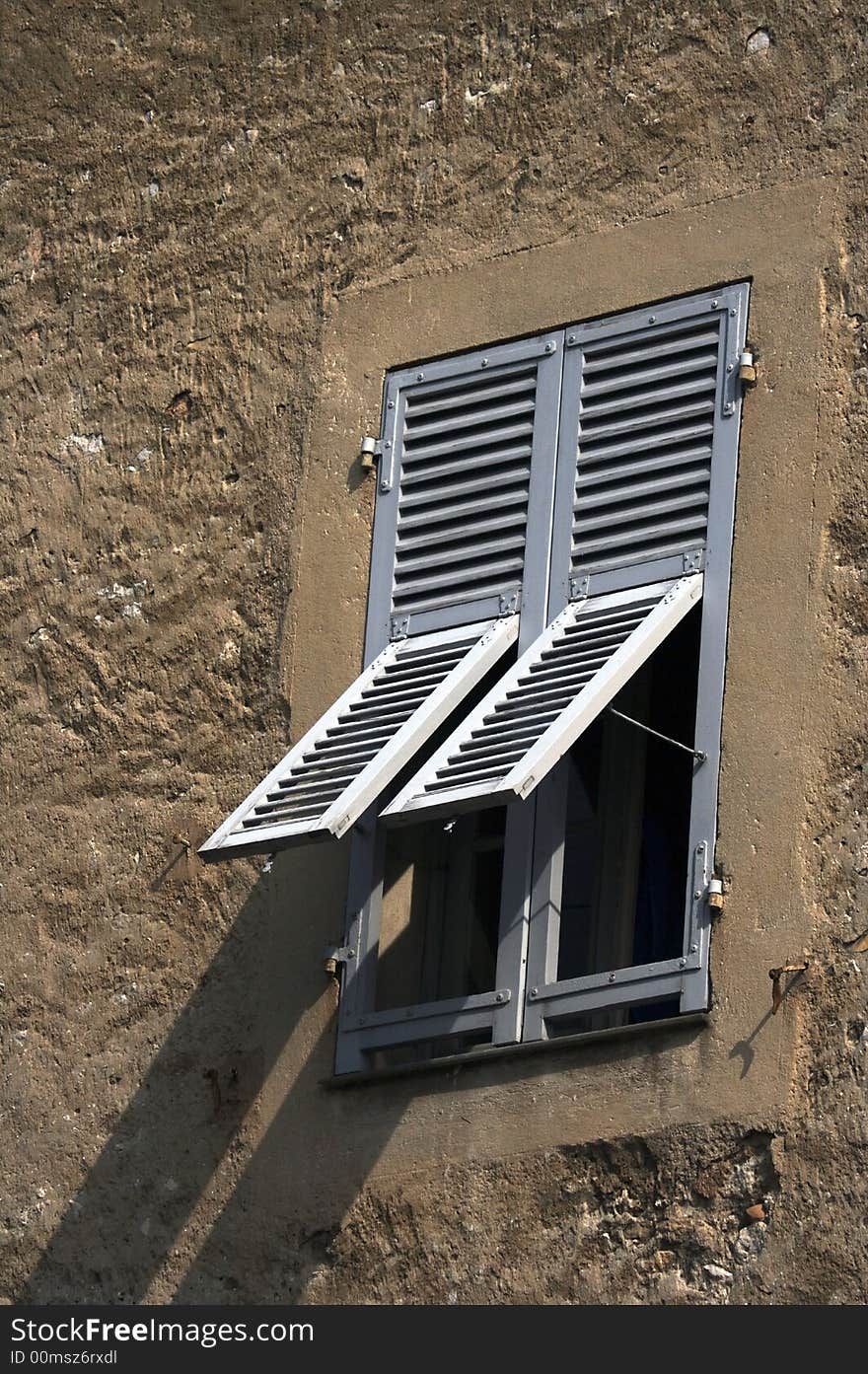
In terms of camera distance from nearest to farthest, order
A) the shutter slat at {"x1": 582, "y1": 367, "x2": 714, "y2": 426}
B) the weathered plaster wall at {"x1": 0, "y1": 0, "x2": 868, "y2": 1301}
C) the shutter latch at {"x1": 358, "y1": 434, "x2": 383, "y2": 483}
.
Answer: the weathered plaster wall at {"x1": 0, "y1": 0, "x2": 868, "y2": 1301} < the shutter slat at {"x1": 582, "y1": 367, "x2": 714, "y2": 426} < the shutter latch at {"x1": 358, "y1": 434, "x2": 383, "y2": 483}

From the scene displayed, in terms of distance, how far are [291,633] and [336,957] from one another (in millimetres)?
939

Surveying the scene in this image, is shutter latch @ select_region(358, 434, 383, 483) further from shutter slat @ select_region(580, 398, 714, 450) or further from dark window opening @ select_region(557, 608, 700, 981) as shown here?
dark window opening @ select_region(557, 608, 700, 981)

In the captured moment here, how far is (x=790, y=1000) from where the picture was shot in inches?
254

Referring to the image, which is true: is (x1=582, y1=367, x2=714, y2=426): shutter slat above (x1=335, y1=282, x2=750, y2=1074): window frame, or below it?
above

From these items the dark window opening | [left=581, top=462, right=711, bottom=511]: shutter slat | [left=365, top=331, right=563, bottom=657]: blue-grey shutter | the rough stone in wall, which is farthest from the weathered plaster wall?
the dark window opening

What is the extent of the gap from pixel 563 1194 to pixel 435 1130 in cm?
38

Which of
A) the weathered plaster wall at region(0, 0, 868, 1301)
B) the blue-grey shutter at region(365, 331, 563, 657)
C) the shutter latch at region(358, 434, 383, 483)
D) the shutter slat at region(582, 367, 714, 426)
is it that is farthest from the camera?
the shutter latch at region(358, 434, 383, 483)

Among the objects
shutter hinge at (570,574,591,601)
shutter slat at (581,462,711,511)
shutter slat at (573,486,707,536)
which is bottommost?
shutter hinge at (570,574,591,601)

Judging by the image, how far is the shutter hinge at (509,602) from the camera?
23.7 ft

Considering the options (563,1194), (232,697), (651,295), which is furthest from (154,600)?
(563,1194)

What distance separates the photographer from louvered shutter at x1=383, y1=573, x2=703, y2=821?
642cm

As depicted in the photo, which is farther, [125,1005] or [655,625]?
[125,1005]

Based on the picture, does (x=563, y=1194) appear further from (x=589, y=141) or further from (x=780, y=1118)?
(x=589, y=141)

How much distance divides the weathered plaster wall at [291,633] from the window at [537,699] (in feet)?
0.42
